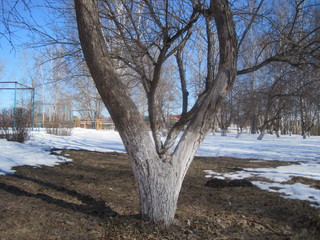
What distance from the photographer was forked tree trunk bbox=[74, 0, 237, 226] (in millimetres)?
2393

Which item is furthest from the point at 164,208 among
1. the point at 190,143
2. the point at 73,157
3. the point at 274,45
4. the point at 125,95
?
the point at 73,157

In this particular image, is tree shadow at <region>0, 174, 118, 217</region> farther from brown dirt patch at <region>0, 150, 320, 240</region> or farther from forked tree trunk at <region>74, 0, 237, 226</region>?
forked tree trunk at <region>74, 0, 237, 226</region>

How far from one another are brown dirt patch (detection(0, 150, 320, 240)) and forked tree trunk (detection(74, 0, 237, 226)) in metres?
0.34

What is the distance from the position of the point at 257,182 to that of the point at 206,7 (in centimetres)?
346

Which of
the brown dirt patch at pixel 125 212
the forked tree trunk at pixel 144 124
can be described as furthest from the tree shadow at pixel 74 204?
the forked tree trunk at pixel 144 124

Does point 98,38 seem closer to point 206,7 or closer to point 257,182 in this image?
point 206,7

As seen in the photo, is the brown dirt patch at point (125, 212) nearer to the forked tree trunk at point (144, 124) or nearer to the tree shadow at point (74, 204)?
the tree shadow at point (74, 204)

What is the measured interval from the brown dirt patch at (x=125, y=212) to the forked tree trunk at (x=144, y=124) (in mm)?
341

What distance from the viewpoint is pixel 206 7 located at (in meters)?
4.47

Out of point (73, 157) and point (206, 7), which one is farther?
point (73, 157)

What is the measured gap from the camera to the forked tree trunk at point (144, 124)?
2.39m

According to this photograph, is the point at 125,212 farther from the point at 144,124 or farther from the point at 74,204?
the point at 144,124

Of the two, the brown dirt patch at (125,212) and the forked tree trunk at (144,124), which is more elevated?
the forked tree trunk at (144,124)

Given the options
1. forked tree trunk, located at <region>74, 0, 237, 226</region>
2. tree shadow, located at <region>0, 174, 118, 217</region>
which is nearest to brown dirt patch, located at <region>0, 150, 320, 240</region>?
tree shadow, located at <region>0, 174, 118, 217</region>
